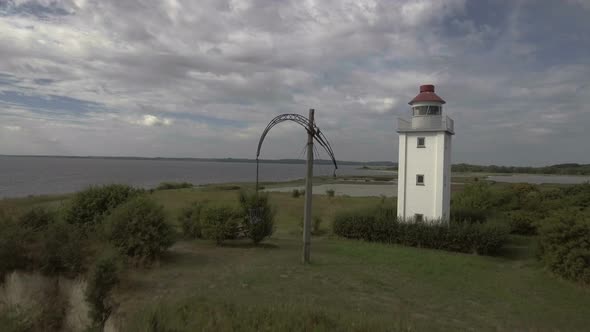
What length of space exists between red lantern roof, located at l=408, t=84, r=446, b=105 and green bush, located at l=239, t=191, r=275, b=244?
9486mm

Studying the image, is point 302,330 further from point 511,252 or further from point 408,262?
point 511,252

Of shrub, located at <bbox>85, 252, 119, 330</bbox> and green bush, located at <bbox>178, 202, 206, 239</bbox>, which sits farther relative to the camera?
green bush, located at <bbox>178, 202, 206, 239</bbox>

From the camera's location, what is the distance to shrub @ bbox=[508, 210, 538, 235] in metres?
22.3

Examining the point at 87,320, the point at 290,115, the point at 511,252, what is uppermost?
the point at 290,115

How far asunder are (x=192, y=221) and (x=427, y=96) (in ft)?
43.0

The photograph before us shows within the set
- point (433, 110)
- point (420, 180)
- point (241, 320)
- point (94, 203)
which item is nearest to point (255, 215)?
point (94, 203)

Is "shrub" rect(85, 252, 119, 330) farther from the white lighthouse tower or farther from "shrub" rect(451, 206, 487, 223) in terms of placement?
"shrub" rect(451, 206, 487, 223)

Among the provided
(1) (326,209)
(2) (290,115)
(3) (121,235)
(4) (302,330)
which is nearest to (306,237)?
(2) (290,115)

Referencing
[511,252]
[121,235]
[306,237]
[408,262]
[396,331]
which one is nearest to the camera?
[396,331]

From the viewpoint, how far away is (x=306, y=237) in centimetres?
1259

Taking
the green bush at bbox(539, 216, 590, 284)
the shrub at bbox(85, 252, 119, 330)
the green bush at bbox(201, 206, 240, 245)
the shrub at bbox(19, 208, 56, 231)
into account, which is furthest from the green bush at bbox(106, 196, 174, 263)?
the green bush at bbox(539, 216, 590, 284)

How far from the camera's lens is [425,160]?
18609 mm

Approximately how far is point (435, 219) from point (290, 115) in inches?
420

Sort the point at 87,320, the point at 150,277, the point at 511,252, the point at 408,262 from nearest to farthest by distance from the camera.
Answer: the point at 87,320, the point at 150,277, the point at 408,262, the point at 511,252
